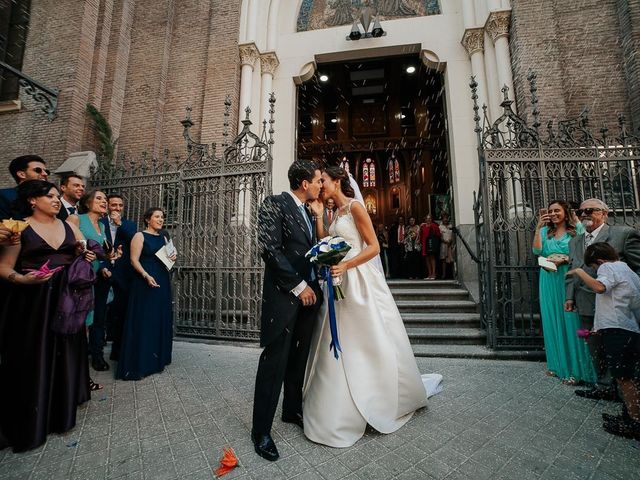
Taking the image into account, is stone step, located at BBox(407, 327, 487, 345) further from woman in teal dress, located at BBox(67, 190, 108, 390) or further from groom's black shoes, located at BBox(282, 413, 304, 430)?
woman in teal dress, located at BBox(67, 190, 108, 390)

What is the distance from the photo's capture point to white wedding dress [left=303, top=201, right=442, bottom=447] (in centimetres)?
257

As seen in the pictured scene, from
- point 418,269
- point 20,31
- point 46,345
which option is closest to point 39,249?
point 46,345

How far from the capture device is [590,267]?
327 cm

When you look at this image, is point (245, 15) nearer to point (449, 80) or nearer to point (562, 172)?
point (449, 80)

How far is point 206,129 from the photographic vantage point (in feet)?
30.1

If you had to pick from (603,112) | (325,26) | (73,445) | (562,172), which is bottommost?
(73,445)

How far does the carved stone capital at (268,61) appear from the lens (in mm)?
9648

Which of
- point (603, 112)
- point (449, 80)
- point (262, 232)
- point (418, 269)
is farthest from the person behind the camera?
point (418, 269)

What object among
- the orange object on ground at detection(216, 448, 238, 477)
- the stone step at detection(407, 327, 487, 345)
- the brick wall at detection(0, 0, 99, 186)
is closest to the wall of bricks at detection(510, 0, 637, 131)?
the stone step at detection(407, 327, 487, 345)

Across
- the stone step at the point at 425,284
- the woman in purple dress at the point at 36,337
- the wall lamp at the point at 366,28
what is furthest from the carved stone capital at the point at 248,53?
the woman in purple dress at the point at 36,337

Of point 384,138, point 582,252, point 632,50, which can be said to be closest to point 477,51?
point 632,50

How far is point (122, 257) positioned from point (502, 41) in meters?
9.79

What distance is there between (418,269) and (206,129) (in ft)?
27.3

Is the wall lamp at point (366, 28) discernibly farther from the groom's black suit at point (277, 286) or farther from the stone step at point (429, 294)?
the groom's black suit at point (277, 286)
